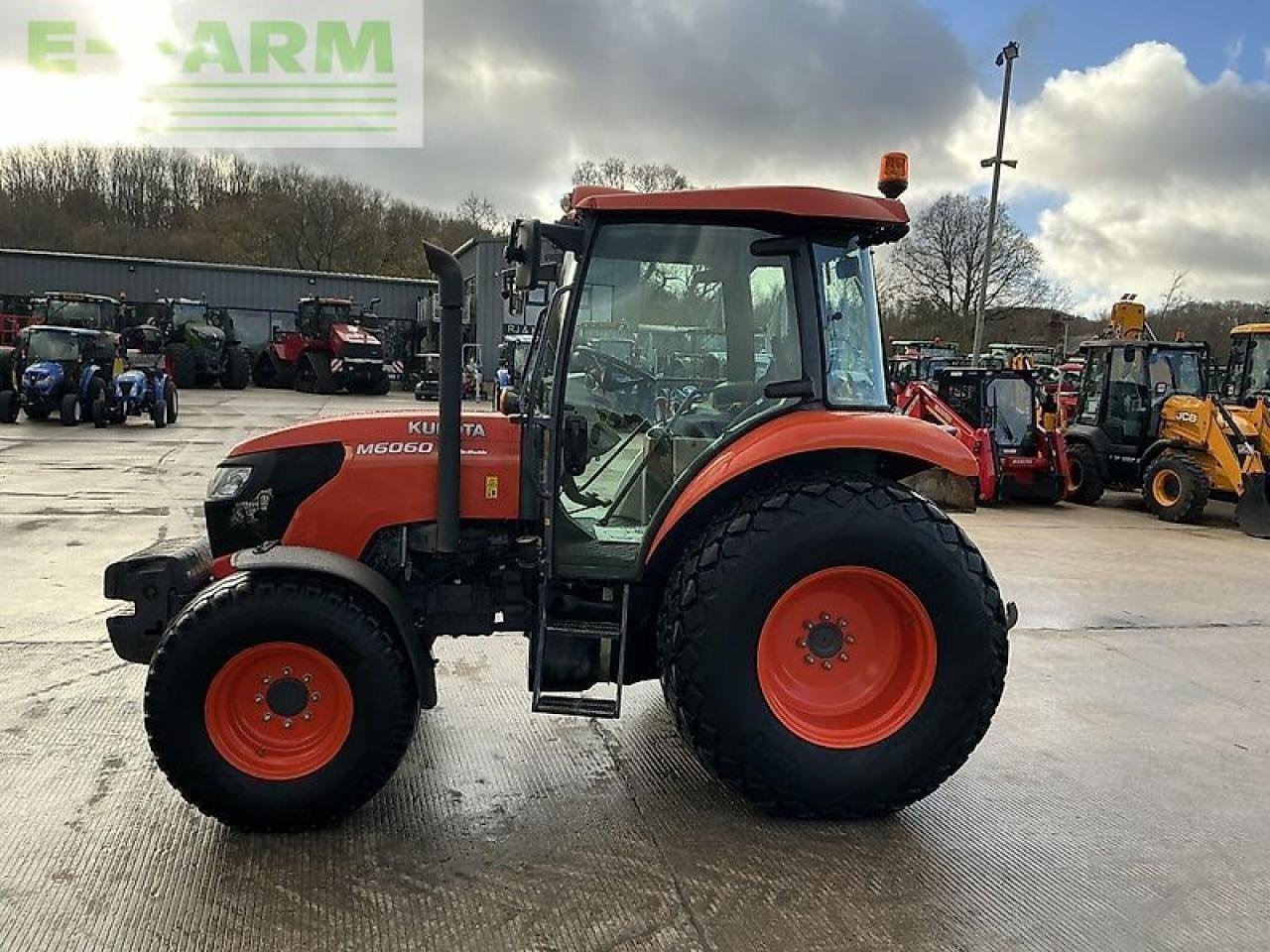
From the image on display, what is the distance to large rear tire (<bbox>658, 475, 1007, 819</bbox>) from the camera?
2.98 m

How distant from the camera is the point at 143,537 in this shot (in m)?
7.23

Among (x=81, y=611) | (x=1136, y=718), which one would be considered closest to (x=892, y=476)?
(x=1136, y=718)

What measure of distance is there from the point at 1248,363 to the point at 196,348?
2560 cm

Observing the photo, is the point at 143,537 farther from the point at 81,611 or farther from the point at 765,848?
the point at 765,848

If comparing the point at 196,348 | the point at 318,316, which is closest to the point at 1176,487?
the point at 318,316

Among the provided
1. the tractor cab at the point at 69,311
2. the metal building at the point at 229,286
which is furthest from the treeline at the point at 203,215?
the tractor cab at the point at 69,311

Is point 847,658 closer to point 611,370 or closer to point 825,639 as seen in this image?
point 825,639

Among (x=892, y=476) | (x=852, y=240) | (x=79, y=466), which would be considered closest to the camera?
(x=852, y=240)

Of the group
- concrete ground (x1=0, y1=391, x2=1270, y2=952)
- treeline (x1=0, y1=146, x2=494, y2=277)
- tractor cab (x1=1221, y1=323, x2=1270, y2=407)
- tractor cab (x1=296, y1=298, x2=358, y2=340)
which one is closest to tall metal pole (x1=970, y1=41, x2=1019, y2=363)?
tractor cab (x1=1221, y1=323, x2=1270, y2=407)

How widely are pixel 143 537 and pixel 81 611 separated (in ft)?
6.99

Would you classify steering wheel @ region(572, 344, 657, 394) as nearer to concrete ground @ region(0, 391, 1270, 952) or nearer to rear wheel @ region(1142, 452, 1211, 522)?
concrete ground @ region(0, 391, 1270, 952)

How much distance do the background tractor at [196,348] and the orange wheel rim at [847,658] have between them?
26147 millimetres

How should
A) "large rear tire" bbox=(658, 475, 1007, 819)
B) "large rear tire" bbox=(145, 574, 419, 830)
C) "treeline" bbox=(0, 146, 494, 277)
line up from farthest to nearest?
"treeline" bbox=(0, 146, 494, 277) → "large rear tire" bbox=(658, 475, 1007, 819) → "large rear tire" bbox=(145, 574, 419, 830)

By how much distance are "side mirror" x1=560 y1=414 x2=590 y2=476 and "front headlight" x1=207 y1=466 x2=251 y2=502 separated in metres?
1.17
